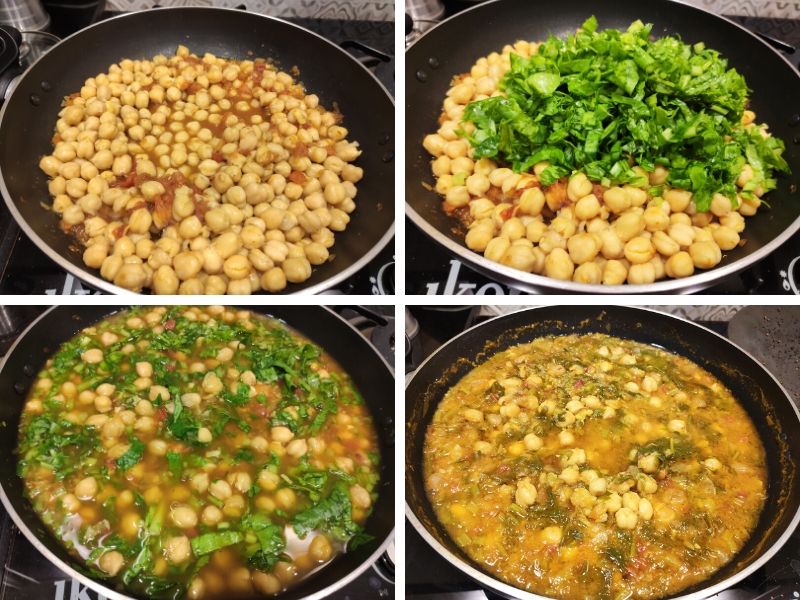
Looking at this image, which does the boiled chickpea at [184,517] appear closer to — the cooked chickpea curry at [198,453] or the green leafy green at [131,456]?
the cooked chickpea curry at [198,453]

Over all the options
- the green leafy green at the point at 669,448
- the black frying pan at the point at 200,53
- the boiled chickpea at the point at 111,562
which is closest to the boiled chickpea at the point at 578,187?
the black frying pan at the point at 200,53

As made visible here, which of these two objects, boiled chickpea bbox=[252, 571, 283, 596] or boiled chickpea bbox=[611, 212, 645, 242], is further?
boiled chickpea bbox=[611, 212, 645, 242]

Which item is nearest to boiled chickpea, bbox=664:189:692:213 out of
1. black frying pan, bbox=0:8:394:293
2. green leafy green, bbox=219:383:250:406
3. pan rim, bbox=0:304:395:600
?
black frying pan, bbox=0:8:394:293

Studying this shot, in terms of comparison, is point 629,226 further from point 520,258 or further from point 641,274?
point 520,258

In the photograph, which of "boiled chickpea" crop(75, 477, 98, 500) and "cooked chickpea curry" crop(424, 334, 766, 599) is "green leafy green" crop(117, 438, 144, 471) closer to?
"boiled chickpea" crop(75, 477, 98, 500)

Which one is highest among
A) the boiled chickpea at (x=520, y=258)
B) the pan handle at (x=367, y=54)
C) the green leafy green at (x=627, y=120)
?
the pan handle at (x=367, y=54)

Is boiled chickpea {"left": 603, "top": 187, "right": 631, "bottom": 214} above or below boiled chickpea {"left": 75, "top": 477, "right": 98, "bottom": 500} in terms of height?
above
